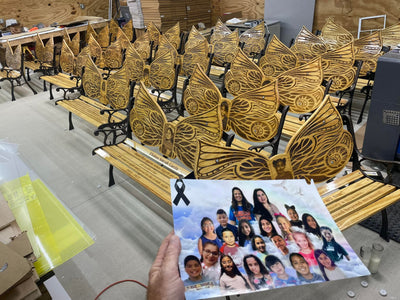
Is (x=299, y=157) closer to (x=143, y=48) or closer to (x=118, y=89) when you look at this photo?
(x=118, y=89)

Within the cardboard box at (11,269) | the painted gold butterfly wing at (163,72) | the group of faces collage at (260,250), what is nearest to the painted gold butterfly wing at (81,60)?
the painted gold butterfly wing at (163,72)

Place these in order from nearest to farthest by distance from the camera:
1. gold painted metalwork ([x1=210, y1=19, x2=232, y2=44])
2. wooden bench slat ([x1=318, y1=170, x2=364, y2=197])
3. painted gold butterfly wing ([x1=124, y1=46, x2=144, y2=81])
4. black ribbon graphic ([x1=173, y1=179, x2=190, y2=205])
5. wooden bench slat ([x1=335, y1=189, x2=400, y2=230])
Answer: black ribbon graphic ([x1=173, y1=179, x2=190, y2=205]) → wooden bench slat ([x1=335, y1=189, x2=400, y2=230]) → wooden bench slat ([x1=318, y1=170, x2=364, y2=197]) → painted gold butterfly wing ([x1=124, y1=46, x2=144, y2=81]) → gold painted metalwork ([x1=210, y1=19, x2=232, y2=44])

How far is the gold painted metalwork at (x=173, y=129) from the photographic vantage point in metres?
2.38

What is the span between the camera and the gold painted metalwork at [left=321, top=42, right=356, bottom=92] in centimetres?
381

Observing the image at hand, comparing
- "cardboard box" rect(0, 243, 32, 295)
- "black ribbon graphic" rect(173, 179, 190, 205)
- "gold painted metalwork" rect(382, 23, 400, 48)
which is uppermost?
"gold painted metalwork" rect(382, 23, 400, 48)

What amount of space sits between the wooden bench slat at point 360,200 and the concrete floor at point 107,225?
1.61ft

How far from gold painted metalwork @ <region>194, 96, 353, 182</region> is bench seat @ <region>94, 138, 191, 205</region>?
0.59m

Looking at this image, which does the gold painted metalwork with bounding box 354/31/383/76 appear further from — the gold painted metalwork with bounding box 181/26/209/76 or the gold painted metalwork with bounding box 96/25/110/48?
the gold painted metalwork with bounding box 96/25/110/48

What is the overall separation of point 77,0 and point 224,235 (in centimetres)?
1193

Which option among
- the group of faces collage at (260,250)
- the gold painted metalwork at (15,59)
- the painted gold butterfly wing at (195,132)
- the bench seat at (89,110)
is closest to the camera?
the group of faces collage at (260,250)

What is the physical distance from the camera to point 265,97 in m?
2.72

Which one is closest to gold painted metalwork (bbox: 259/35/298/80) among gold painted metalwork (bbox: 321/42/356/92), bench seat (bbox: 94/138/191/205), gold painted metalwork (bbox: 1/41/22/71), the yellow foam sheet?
gold painted metalwork (bbox: 321/42/356/92)

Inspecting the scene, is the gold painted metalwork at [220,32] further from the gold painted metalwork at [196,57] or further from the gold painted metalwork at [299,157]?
the gold painted metalwork at [299,157]

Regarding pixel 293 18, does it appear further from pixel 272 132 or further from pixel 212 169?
pixel 212 169
